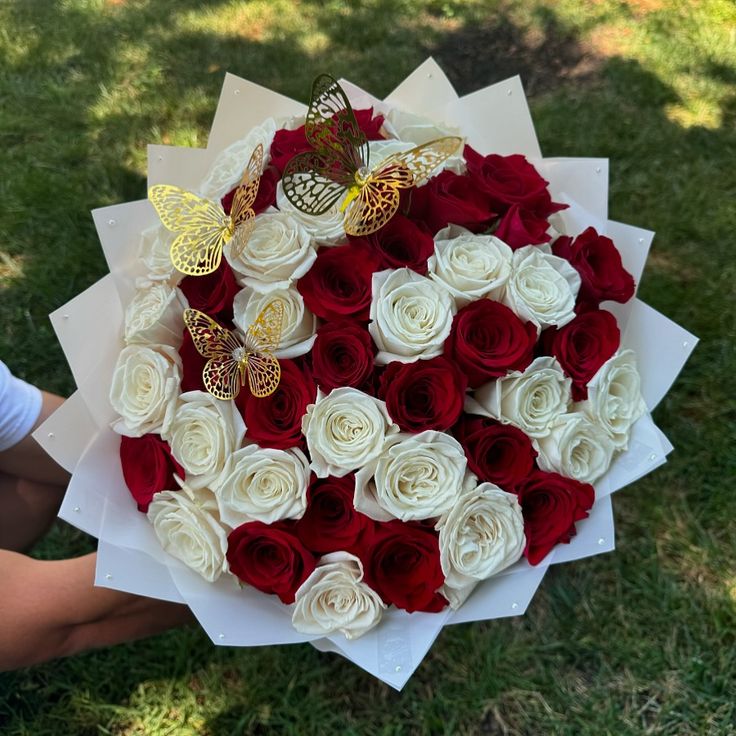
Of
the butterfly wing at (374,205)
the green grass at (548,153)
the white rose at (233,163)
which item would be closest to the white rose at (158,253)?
the white rose at (233,163)

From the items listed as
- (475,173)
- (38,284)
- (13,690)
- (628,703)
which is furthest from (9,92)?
(628,703)

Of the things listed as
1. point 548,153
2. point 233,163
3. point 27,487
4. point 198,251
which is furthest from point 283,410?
point 548,153

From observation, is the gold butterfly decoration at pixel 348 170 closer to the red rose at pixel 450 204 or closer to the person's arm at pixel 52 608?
the red rose at pixel 450 204

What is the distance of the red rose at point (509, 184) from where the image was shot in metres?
1.21

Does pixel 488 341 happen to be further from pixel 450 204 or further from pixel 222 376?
pixel 222 376

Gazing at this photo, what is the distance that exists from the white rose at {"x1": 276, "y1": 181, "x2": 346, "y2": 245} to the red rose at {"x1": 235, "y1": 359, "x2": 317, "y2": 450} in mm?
213

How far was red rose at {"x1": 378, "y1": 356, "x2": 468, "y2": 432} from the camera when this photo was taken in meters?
1.04

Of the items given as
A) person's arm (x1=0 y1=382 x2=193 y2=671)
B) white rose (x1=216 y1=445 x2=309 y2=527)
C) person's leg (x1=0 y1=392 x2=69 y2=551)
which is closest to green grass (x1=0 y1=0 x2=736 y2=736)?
person's leg (x1=0 y1=392 x2=69 y2=551)

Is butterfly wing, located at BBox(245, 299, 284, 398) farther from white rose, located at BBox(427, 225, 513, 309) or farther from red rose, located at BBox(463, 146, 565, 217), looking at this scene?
red rose, located at BBox(463, 146, 565, 217)

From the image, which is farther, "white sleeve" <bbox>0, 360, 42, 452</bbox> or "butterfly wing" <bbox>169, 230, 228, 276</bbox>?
"white sleeve" <bbox>0, 360, 42, 452</bbox>

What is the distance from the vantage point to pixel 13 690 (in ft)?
6.48

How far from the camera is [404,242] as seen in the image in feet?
3.84

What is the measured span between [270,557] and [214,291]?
442mm

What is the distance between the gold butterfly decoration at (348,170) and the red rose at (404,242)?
0.17 ft
